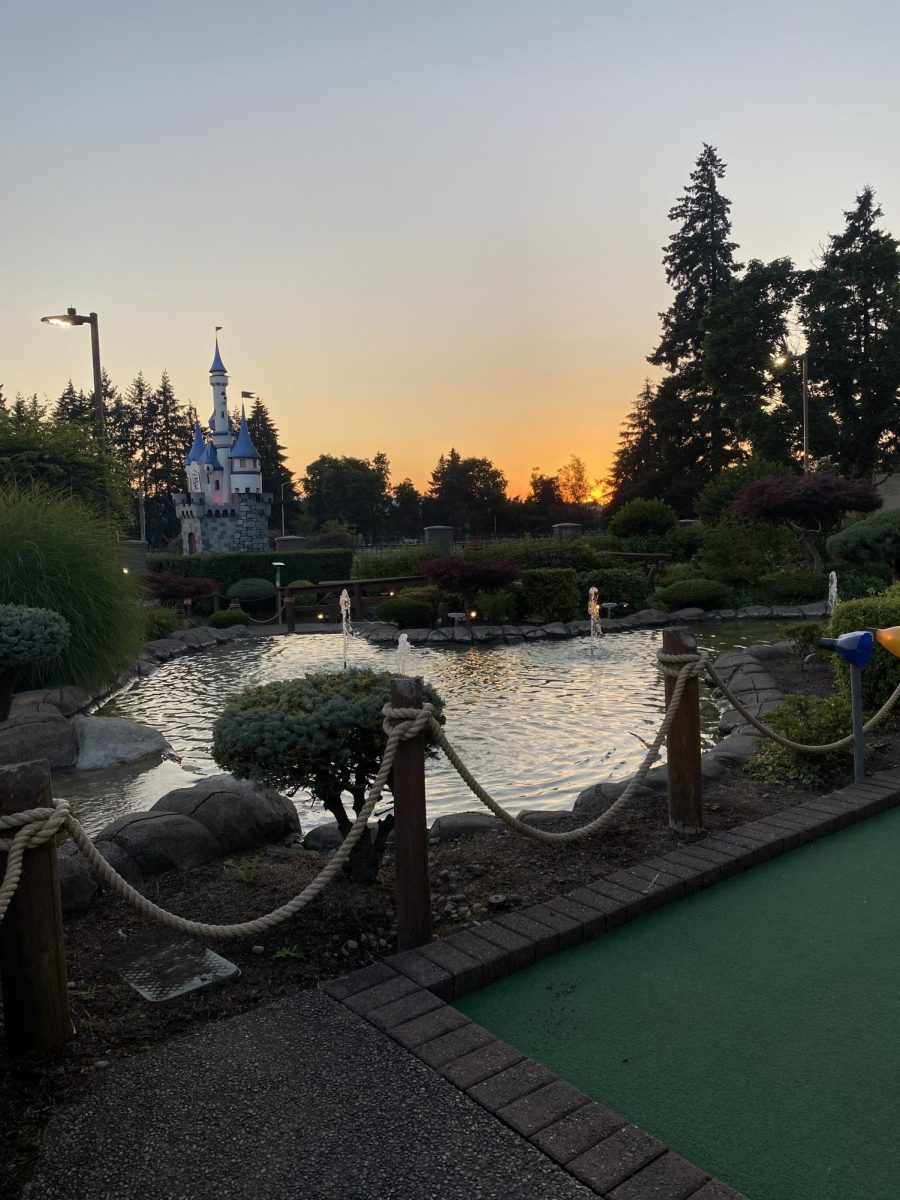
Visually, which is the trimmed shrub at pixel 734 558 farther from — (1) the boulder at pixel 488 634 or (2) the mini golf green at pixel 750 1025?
(2) the mini golf green at pixel 750 1025

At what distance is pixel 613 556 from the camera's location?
75.5 feet

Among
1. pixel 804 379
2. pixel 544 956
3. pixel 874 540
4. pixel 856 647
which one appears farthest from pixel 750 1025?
pixel 804 379

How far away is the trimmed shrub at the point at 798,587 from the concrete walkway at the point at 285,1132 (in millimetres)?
18960

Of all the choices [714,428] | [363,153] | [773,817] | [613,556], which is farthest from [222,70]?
[714,428]

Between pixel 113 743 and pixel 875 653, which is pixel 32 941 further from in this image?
pixel 875 653

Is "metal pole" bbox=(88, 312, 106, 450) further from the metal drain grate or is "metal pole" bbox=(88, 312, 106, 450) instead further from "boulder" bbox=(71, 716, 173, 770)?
the metal drain grate

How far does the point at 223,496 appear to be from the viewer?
160 feet

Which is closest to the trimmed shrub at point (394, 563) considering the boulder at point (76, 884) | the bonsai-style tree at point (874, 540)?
the bonsai-style tree at point (874, 540)

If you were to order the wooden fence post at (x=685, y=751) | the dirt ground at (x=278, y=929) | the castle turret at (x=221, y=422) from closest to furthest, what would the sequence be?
the dirt ground at (x=278, y=929), the wooden fence post at (x=685, y=751), the castle turret at (x=221, y=422)

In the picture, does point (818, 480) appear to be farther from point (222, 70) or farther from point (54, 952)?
point (54, 952)

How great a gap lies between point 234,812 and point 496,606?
1273cm

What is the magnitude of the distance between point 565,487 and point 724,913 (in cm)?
9735

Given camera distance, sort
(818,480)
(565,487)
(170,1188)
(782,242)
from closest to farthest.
A: (170,1188), (818,480), (782,242), (565,487)

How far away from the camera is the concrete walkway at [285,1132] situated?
1.94 meters
